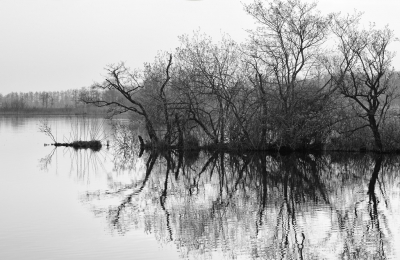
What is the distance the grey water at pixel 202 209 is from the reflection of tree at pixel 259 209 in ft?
0.08

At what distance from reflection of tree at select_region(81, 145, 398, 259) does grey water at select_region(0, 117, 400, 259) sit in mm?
25

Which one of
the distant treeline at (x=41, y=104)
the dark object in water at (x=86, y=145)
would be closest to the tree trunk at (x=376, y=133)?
the dark object in water at (x=86, y=145)

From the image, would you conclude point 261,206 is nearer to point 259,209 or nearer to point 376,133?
point 259,209

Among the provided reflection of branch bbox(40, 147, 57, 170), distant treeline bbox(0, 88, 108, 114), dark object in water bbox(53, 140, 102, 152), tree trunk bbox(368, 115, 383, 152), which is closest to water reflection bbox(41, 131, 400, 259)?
tree trunk bbox(368, 115, 383, 152)

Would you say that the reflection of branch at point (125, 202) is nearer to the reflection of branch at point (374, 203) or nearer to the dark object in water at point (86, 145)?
the reflection of branch at point (374, 203)

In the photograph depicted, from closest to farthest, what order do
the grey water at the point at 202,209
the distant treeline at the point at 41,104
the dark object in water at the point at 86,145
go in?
the grey water at the point at 202,209, the dark object in water at the point at 86,145, the distant treeline at the point at 41,104

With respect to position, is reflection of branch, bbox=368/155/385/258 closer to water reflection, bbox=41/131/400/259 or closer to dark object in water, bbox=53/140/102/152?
water reflection, bbox=41/131/400/259

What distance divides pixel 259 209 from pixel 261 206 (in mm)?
441

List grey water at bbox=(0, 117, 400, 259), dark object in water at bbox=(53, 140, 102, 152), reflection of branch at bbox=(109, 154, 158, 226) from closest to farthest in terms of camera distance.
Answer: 1. grey water at bbox=(0, 117, 400, 259)
2. reflection of branch at bbox=(109, 154, 158, 226)
3. dark object in water at bbox=(53, 140, 102, 152)

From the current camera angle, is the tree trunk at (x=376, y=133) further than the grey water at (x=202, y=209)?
Yes

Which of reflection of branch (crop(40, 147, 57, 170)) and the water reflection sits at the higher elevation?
reflection of branch (crop(40, 147, 57, 170))

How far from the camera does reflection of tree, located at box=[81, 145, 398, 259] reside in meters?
11.2

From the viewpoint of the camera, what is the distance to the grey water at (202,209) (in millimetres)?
11023

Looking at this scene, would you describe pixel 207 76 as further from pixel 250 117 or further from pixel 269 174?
pixel 269 174
